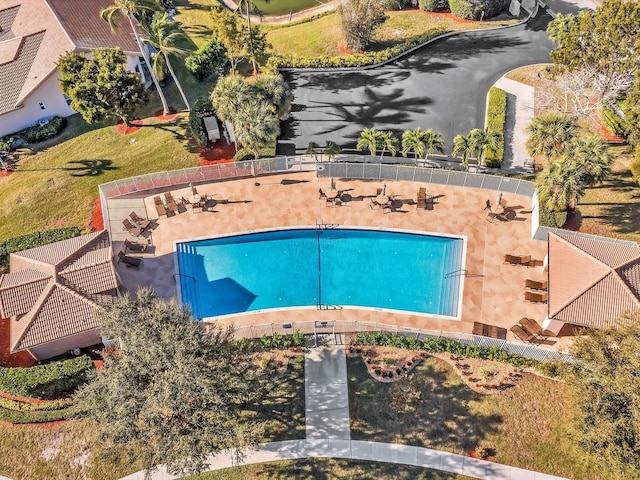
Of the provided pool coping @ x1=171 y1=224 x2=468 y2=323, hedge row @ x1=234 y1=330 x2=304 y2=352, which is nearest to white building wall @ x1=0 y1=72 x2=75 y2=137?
pool coping @ x1=171 y1=224 x2=468 y2=323

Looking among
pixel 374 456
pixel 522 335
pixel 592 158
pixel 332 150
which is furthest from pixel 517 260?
pixel 374 456

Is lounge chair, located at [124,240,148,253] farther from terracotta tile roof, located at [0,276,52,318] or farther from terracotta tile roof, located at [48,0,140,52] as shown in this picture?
terracotta tile roof, located at [48,0,140,52]

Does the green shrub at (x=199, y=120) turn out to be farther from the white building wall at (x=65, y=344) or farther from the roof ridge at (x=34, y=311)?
the white building wall at (x=65, y=344)

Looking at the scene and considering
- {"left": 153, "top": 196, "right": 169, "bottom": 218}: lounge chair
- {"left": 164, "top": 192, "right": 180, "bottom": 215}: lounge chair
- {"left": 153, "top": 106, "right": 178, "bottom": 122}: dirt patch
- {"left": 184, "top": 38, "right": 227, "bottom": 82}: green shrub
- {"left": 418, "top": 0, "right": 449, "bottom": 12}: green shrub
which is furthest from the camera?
{"left": 418, "top": 0, "right": 449, "bottom": 12}: green shrub

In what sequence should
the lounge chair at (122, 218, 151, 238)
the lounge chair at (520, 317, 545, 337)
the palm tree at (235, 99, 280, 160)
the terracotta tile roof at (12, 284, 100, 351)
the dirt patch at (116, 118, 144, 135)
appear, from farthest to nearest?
the dirt patch at (116, 118, 144, 135), the lounge chair at (122, 218, 151, 238), the palm tree at (235, 99, 280, 160), the lounge chair at (520, 317, 545, 337), the terracotta tile roof at (12, 284, 100, 351)

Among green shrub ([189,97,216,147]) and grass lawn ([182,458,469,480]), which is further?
green shrub ([189,97,216,147])
